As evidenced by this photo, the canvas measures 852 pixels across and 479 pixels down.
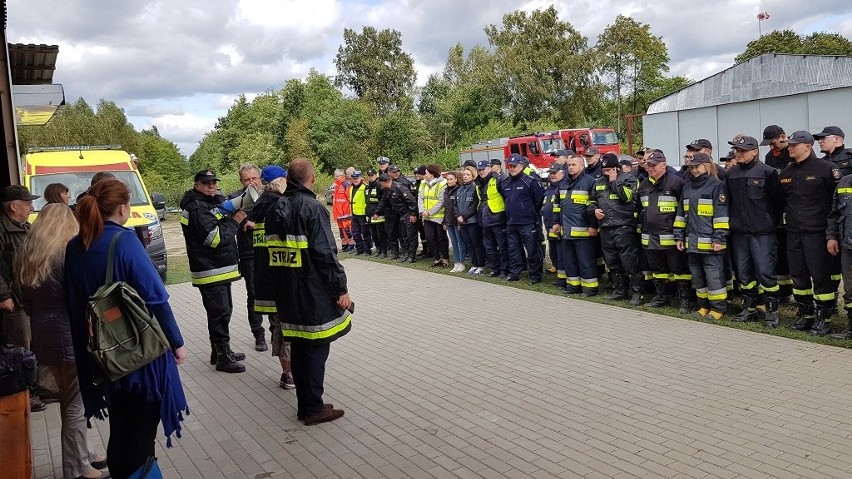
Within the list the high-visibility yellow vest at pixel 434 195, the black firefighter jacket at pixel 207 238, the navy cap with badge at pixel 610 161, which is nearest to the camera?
the black firefighter jacket at pixel 207 238

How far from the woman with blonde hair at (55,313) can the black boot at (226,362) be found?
2.56 metres

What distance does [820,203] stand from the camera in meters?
7.04

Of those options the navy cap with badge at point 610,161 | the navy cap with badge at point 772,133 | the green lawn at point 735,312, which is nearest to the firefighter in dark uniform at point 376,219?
the green lawn at point 735,312

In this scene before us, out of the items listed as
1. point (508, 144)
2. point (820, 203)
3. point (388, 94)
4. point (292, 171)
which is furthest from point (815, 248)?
point (388, 94)

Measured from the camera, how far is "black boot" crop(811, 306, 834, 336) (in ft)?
23.2

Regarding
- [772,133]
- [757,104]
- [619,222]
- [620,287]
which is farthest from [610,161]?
[757,104]

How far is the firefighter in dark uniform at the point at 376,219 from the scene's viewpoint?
14.9 metres

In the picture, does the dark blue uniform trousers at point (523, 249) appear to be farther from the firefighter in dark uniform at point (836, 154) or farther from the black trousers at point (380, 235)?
the black trousers at point (380, 235)

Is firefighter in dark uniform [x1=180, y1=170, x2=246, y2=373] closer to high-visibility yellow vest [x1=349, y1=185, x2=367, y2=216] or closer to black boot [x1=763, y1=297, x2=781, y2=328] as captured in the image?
black boot [x1=763, y1=297, x2=781, y2=328]

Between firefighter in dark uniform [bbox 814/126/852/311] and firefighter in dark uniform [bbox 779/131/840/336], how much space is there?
0.33 ft

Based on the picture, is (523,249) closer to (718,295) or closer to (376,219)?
(718,295)

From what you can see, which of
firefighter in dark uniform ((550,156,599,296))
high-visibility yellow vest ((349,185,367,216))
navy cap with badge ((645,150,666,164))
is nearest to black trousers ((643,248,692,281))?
firefighter in dark uniform ((550,156,599,296))

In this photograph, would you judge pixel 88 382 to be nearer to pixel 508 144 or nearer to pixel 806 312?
pixel 806 312

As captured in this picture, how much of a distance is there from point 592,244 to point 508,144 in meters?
22.7
